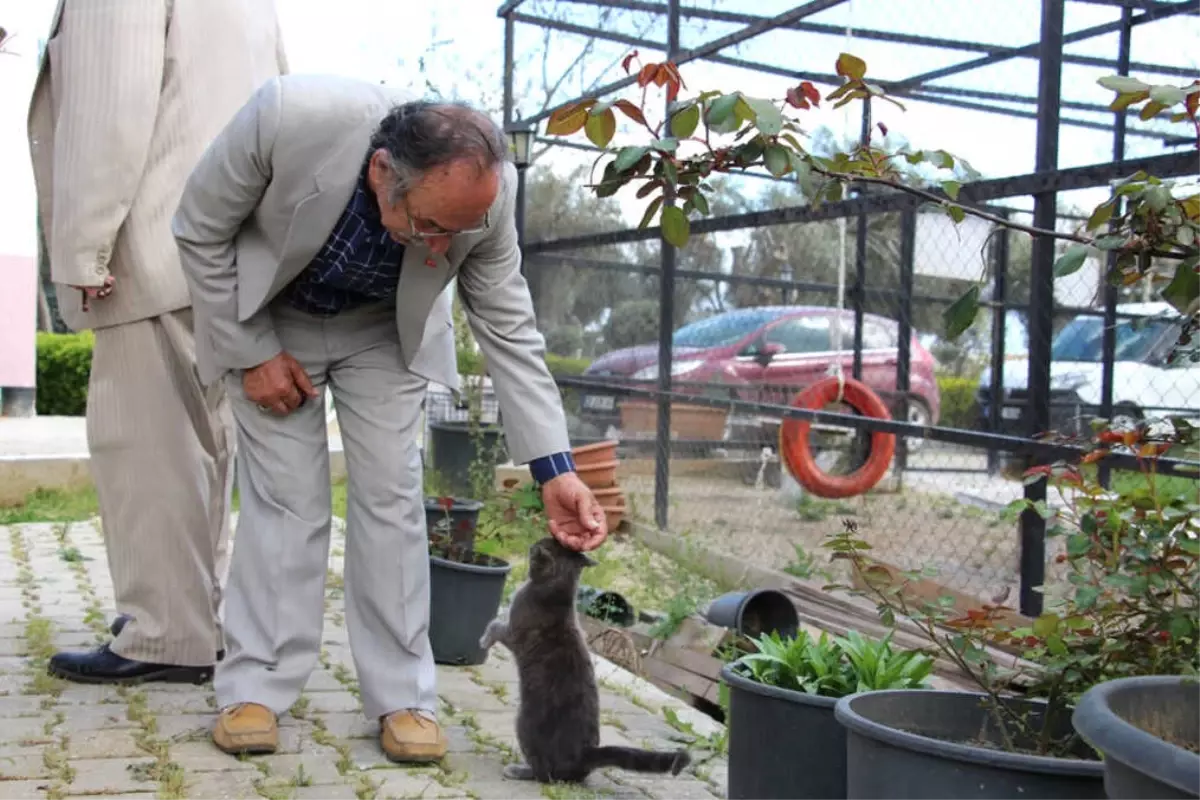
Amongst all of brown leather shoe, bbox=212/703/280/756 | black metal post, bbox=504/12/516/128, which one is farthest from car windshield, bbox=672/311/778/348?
brown leather shoe, bbox=212/703/280/756

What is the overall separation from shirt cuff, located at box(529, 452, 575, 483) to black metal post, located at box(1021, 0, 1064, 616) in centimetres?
214

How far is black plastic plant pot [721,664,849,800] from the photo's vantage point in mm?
2779

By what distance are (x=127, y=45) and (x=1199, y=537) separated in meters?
3.11

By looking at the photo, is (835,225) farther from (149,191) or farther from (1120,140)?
(149,191)

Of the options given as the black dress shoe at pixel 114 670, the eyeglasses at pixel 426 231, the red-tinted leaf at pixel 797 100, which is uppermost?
the red-tinted leaf at pixel 797 100

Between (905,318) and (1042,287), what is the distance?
3.58m

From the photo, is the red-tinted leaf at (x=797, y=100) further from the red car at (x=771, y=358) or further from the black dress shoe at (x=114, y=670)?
the red car at (x=771, y=358)

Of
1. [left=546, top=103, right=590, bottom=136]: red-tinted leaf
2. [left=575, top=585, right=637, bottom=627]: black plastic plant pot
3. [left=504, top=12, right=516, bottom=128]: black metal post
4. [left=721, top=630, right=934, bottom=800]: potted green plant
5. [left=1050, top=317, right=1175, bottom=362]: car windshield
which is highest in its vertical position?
[left=504, top=12, right=516, bottom=128]: black metal post

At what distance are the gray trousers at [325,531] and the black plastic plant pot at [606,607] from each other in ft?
6.53

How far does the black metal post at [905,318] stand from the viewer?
27.5 ft

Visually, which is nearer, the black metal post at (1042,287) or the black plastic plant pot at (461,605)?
the black plastic plant pot at (461,605)

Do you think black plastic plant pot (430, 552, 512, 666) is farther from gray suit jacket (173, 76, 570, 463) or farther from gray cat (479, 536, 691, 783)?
gray suit jacket (173, 76, 570, 463)

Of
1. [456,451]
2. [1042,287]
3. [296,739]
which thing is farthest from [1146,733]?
[456,451]

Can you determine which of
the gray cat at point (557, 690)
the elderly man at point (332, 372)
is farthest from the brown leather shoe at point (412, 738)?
Answer: the gray cat at point (557, 690)
